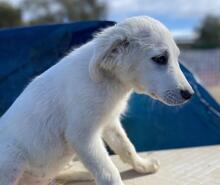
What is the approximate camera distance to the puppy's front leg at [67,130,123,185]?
2.89m

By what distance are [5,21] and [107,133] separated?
36.7 meters

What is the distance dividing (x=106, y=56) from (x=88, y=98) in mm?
303

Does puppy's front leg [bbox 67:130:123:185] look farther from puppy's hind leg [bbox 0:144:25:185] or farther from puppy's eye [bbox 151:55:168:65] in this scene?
puppy's eye [bbox 151:55:168:65]

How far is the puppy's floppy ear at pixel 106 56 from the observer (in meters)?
2.82

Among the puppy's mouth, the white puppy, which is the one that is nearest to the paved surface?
the white puppy

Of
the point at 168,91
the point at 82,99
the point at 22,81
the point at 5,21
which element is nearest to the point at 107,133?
the point at 82,99

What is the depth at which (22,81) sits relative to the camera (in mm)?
4605

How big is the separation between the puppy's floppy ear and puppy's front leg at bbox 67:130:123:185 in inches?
16.5

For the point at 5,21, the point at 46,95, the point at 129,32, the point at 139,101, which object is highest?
the point at 129,32

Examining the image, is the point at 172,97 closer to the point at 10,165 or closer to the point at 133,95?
the point at 10,165

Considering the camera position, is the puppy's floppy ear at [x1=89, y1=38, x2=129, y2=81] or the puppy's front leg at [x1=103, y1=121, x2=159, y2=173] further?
the puppy's front leg at [x1=103, y1=121, x2=159, y2=173]

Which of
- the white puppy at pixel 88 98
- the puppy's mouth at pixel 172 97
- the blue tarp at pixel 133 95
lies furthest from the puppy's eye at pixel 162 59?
the blue tarp at pixel 133 95

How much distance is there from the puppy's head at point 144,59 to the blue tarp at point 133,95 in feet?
5.86

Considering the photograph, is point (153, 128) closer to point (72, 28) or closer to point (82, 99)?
point (72, 28)
